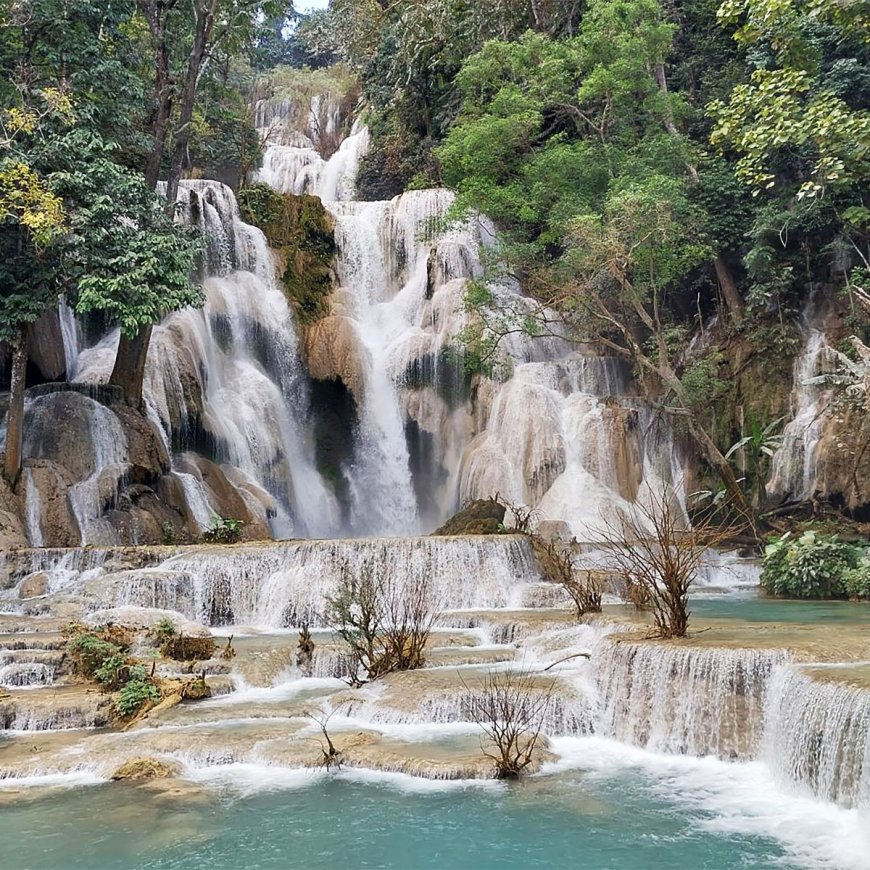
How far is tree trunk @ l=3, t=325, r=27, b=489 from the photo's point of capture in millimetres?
15727

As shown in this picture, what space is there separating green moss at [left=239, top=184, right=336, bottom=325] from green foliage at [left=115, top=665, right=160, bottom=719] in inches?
635

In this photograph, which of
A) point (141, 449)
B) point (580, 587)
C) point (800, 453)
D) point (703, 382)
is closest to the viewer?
point (580, 587)

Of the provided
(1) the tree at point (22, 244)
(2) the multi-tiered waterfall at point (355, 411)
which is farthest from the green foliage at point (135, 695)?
(1) the tree at point (22, 244)

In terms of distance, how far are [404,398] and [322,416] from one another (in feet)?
7.19

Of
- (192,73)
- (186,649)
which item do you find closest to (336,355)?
(192,73)

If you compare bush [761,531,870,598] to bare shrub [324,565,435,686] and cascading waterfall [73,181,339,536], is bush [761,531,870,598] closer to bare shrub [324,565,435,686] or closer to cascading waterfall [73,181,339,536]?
bare shrub [324,565,435,686]

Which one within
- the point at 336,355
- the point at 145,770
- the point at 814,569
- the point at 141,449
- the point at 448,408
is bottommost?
the point at 145,770

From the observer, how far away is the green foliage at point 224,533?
16.1 meters

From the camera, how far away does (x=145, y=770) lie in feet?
23.5

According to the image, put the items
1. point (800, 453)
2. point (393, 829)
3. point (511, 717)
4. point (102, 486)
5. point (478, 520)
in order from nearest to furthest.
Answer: point (393, 829) → point (511, 717) → point (102, 486) → point (478, 520) → point (800, 453)

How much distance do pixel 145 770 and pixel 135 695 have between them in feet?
5.55

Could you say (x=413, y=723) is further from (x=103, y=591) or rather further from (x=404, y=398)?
(x=404, y=398)

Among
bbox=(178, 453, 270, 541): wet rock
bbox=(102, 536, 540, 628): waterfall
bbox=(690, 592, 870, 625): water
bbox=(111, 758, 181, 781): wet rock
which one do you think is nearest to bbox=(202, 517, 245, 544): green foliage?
bbox=(178, 453, 270, 541): wet rock

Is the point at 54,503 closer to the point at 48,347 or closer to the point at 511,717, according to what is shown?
the point at 48,347
